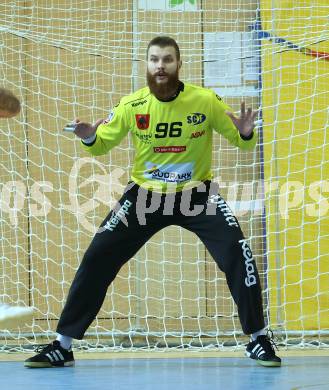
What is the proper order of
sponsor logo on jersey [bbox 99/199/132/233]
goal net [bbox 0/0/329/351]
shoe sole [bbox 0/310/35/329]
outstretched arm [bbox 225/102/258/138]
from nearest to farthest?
shoe sole [bbox 0/310/35/329]
outstretched arm [bbox 225/102/258/138]
sponsor logo on jersey [bbox 99/199/132/233]
goal net [bbox 0/0/329/351]

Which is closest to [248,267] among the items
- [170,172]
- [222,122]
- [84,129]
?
[170,172]

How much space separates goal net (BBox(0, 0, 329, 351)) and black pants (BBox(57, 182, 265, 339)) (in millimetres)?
1161

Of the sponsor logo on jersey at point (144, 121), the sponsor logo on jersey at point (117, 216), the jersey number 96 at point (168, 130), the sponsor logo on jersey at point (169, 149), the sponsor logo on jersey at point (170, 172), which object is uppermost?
the sponsor logo on jersey at point (144, 121)

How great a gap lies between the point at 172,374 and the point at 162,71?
147cm

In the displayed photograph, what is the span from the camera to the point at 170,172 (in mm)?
4035

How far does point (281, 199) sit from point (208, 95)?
1.45 meters

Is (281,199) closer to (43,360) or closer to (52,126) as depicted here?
(52,126)

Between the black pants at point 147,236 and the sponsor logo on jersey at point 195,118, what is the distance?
0.31 meters

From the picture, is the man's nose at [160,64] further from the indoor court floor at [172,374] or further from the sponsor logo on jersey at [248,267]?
the indoor court floor at [172,374]

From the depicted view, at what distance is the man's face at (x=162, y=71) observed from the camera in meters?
4.01

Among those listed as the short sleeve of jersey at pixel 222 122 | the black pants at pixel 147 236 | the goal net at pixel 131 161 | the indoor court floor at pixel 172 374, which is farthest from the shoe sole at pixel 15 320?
the goal net at pixel 131 161

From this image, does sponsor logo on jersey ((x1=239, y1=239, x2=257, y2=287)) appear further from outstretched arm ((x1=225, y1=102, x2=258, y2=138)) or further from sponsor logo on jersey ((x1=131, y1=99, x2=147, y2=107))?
sponsor logo on jersey ((x1=131, y1=99, x2=147, y2=107))

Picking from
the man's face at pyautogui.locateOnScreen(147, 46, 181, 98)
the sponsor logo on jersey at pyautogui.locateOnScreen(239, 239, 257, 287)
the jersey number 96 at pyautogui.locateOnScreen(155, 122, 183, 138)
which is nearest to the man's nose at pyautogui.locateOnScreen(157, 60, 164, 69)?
the man's face at pyautogui.locateOnScreen(147, 46, 181, 98)

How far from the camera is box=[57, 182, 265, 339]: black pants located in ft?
12.8
